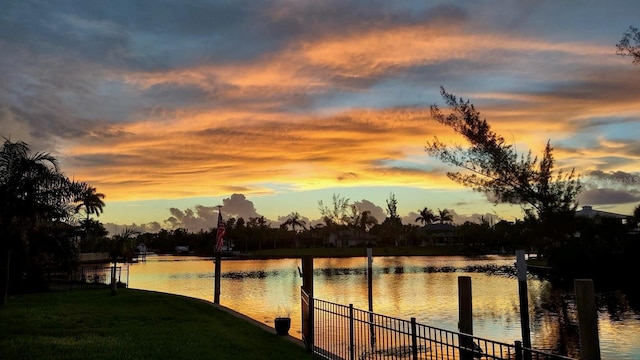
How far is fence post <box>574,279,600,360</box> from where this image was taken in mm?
12977

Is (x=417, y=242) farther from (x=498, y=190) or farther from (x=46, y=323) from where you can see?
(x=46, y=323)

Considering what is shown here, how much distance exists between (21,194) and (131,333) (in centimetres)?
1185

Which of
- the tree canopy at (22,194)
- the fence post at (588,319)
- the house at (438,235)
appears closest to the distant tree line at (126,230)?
the tree canopy at (22,194)

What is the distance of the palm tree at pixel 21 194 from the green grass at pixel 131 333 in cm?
297

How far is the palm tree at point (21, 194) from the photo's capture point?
23969mm

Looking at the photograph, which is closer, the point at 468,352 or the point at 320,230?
the point at 468,352

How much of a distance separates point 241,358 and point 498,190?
37245 mm

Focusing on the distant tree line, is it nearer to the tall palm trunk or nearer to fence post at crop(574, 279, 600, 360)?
the tall palm trunk

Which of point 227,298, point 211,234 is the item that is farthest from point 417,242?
point 227,298

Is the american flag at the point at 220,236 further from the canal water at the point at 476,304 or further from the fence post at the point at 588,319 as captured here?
the fence post at the point at 588,319

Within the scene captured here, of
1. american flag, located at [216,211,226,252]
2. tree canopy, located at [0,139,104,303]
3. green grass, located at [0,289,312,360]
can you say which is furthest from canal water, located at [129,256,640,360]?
tree canopy, located at [0,139,104,303]

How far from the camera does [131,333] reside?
16.7m

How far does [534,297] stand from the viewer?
126ft

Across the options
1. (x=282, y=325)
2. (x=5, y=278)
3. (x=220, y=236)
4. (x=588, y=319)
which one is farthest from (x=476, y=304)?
(x=5, y=278)
